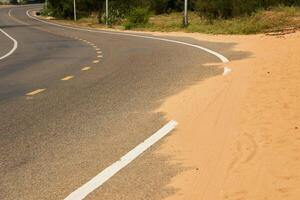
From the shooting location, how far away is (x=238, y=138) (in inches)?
275

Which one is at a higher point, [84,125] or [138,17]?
[84,125]

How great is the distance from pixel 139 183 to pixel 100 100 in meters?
4.68

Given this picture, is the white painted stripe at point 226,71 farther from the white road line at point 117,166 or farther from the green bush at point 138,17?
the green bush at point 138,17

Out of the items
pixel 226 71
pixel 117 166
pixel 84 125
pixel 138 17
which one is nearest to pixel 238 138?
pixel 117 166

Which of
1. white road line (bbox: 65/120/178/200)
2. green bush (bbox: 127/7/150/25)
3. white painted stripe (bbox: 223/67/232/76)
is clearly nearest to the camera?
white road line (bbox: 65/120/178/200)

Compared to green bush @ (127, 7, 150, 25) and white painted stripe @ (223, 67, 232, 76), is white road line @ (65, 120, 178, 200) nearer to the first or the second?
white painted stripe @ (223, 67, 232, 76)

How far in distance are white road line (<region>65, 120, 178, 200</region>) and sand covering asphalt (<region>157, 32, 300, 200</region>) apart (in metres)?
0.20

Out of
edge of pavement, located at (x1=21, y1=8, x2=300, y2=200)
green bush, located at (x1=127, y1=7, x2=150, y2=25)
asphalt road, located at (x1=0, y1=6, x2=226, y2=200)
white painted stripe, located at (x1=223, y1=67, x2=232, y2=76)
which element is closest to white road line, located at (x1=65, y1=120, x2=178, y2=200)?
asphalt road, located at (x1=0, y1=6, x2=226, y2=200)

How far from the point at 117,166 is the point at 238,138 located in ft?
5.72

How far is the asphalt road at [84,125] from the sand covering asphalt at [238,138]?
0.28 meters

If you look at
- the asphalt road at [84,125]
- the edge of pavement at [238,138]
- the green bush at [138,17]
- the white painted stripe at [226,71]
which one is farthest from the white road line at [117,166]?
the green bush at [138,17]

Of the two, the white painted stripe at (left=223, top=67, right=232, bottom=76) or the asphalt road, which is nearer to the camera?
the asphalt road

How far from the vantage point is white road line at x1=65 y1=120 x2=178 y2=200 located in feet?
17.4

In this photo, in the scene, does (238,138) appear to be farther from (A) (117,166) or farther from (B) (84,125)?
(B) (84,125)
